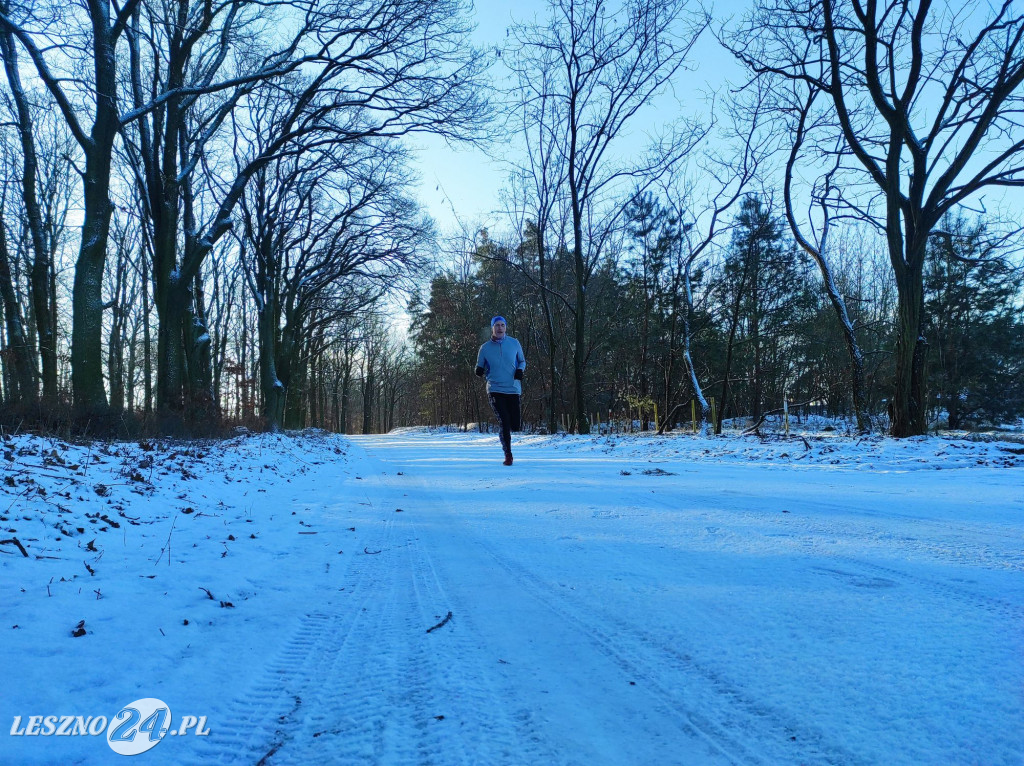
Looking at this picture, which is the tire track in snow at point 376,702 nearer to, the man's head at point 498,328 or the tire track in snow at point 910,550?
the tire track in snow at point 910,550

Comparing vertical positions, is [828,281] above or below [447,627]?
above

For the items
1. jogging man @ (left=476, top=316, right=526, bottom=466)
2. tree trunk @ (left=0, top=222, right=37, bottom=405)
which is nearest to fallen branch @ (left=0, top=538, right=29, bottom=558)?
jogging man @ (left=476, top=316, right=526, bottom=466)

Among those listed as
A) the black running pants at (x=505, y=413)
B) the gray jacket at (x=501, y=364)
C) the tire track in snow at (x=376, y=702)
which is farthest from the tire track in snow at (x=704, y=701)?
the gray jacket at (x=501, y=364)

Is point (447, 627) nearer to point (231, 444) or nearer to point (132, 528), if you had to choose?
point (132, 528)

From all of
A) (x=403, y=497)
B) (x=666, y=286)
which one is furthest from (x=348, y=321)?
(x=403, y=497)

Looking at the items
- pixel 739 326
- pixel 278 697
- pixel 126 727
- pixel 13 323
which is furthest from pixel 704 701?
pixel 739 326

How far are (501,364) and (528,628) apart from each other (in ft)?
20.3

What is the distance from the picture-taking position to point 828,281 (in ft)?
42.7

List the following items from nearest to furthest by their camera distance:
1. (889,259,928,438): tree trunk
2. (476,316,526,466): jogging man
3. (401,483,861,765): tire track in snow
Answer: (401,483,861,765): tire track in snow → (476,316,526,466): jogging man → (889,259,928,438): tree trunk

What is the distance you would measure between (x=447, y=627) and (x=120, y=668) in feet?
3.38

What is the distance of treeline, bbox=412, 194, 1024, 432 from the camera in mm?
23484

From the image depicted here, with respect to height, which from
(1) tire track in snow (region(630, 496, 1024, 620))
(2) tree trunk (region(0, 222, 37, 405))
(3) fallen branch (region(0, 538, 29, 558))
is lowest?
(1) tire track in snow (region(630, 496, 1024, 620))

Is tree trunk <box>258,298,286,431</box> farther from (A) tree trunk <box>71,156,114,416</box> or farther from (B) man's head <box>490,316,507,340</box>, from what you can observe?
(B) man's head <box>490,316,507,340</box>

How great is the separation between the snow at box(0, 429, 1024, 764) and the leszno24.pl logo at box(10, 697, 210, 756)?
32 millimetres
